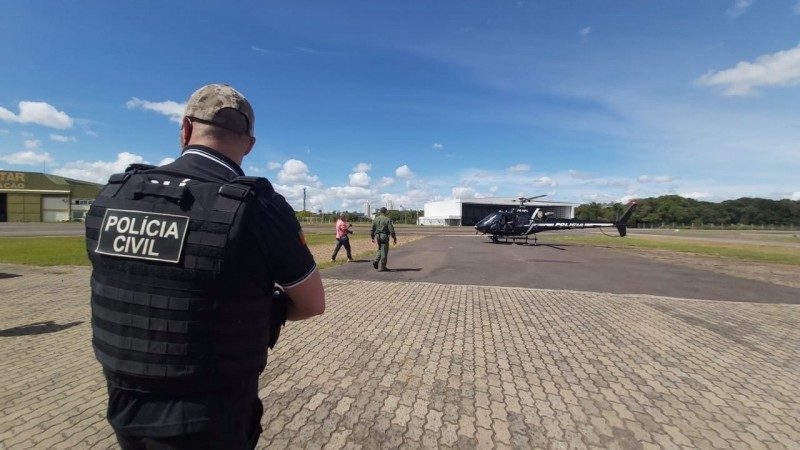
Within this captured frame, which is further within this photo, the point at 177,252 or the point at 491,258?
the point at 491,258

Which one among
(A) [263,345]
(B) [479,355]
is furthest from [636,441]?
(A) [263,345]

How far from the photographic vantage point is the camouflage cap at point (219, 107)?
5.26 ft

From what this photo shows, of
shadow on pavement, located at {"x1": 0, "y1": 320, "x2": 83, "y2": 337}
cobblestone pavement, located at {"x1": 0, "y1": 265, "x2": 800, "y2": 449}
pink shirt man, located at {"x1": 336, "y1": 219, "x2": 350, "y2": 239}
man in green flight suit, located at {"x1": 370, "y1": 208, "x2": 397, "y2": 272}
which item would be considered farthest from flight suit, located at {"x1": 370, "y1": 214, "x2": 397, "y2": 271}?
shadow on pavement, located at {"x1": 0, "y1": 320, "x2": 83, "y2": 337}

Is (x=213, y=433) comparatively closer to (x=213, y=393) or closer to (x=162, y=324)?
(x=213, y=393)

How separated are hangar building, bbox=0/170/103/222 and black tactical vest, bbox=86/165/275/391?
83.8m

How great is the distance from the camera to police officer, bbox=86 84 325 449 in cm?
138

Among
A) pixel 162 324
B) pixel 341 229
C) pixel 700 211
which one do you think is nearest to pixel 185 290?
pixel 162 324

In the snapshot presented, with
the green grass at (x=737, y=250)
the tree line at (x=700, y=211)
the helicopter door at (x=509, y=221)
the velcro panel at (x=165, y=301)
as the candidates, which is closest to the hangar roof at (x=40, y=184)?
the helicopter door at (x=509, y=221)

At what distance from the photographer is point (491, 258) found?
16.1 m

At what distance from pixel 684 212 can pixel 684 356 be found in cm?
11999

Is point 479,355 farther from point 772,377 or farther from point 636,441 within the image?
point 772,377

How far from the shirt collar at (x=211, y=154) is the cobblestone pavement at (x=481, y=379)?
237 centimetres

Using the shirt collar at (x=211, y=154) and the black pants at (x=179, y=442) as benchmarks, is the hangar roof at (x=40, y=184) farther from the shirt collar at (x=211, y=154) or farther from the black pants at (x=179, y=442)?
the black pants at (x=179, y=442)

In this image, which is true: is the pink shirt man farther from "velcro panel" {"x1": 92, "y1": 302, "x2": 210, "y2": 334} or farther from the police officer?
"velcro panel" {"x1": 92, "y1": 302, "x2": 210, "y2": 334}
